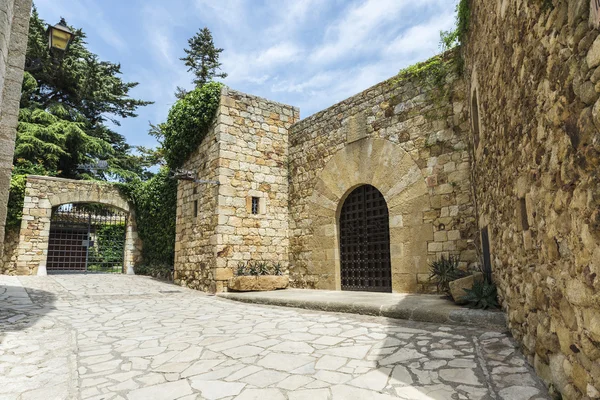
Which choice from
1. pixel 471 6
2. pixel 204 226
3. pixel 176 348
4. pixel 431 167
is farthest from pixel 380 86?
pixel 176 348

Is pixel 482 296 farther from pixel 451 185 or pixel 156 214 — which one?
pixel 156 214

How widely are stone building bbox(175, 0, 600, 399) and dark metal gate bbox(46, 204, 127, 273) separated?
239 inches

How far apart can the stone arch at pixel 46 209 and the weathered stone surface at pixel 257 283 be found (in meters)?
6.47

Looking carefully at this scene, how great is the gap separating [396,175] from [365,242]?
1436mm

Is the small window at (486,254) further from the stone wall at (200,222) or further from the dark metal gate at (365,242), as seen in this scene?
the stone wall at (200,222)

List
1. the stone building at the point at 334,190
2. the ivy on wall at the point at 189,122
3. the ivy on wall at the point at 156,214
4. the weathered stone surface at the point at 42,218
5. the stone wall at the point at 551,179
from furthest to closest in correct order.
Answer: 1. the weathered stone surface at the point at 42,218
2. the ivy on wall at the point at 156,214
3. the ivy on wall at the point at 189,122
4. the stone building at the point at 334,190
5. the stone wall at the point at 551,179

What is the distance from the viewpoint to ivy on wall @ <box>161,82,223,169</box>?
8156 mm

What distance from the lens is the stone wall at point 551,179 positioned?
56.1 inches

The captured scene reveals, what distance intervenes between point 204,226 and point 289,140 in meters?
2.82

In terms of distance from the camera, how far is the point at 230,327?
4.12m

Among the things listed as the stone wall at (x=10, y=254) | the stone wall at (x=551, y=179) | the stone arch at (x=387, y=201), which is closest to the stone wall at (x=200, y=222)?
the stone arch at (x=387, y=201)

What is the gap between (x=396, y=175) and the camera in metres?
6.17

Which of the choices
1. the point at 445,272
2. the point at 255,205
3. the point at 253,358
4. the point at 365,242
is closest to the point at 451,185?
the point at 445,272

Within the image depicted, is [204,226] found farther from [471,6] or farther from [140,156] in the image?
[140,156]
